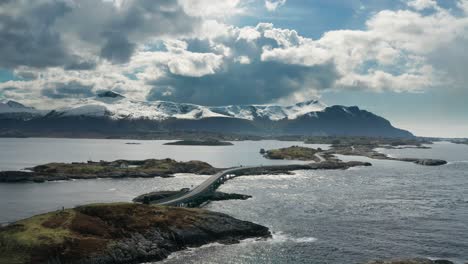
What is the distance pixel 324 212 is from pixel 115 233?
5851 cm

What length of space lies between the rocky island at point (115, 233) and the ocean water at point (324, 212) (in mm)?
4771

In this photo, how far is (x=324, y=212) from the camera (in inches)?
4705

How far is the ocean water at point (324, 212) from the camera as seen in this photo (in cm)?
8319

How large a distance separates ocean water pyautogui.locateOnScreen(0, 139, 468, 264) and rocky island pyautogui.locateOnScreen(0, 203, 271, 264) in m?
4.77

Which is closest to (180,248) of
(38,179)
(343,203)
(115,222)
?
(115,222)

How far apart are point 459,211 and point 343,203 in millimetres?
31502

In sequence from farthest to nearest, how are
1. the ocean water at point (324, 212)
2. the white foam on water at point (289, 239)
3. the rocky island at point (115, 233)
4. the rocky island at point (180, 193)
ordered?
the rocky island at point (180, 193) → the white foam on water at point (289, 239) → the ocean water at point (324, 212) → the rocky island at point (115, 233)

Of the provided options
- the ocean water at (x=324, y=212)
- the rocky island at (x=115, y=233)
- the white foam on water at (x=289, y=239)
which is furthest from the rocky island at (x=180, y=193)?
the white foam on water at (x=289, y=239)

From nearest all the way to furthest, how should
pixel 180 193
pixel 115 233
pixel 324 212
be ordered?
pixel 115 233
pixel 324 212
pixel 180 193

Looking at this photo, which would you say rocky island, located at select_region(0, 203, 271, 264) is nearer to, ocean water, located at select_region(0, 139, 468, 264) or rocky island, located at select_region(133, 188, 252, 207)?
ocean water, located at select_region(0, 139, 468, 264)

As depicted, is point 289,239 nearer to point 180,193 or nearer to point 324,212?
point 324,212

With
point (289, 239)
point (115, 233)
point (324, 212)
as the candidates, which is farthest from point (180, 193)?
point (289, 239)

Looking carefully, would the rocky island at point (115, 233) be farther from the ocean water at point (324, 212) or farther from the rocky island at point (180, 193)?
the rocky island at point (180, 193)

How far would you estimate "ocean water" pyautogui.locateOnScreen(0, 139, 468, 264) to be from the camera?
8319 centimetres
